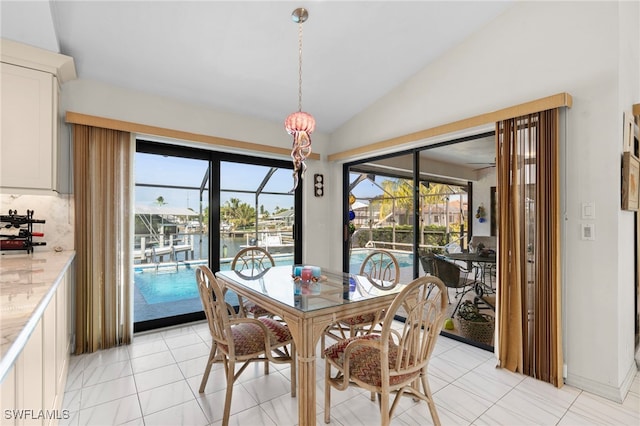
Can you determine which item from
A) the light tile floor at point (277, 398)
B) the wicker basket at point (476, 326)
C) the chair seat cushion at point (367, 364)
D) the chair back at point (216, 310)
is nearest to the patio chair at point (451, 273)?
the wicker basket at point (476, 326)

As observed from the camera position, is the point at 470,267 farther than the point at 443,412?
Yes

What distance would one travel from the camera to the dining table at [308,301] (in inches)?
65.0

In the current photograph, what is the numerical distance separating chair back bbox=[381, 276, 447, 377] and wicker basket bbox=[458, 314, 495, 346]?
1678 mm

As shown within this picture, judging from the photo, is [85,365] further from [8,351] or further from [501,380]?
[501,380]

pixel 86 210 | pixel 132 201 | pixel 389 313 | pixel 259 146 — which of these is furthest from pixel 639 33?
pixel 86 210

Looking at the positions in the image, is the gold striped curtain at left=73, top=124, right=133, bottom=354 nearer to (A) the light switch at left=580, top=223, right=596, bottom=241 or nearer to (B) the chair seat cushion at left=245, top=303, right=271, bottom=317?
(B) the chair seat cushion at left=245, top=303, right=271, bottom=317

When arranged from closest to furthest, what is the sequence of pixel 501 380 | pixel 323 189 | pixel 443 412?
pixel 443 412 → pixel 501 380 → pixel 323 189

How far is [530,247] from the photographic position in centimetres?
251

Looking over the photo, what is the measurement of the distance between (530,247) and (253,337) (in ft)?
7.45

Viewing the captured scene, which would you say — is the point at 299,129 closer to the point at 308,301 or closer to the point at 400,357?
the point at 308,301

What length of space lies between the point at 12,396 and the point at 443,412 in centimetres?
220

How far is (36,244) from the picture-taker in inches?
104

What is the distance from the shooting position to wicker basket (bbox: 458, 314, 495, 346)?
304cm

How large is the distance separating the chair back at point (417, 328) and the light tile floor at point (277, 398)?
567 mm
